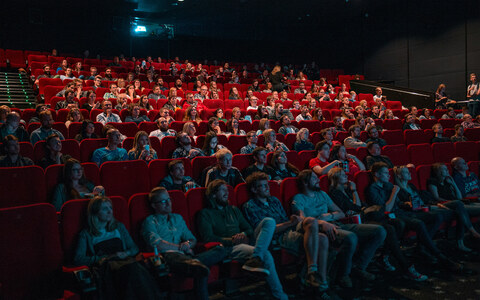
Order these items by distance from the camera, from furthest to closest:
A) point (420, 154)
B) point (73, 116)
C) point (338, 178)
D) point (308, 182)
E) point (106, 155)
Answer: point (420, 154)
point (73, 116)
point (106, 155)
point (338, 178)
point (308, 182)

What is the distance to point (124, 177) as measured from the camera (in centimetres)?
204

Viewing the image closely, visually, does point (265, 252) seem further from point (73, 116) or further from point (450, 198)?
point (73, 116)

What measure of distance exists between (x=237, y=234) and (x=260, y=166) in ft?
2.49

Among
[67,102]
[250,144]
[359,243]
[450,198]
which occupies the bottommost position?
[359,243]

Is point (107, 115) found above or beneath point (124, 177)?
above

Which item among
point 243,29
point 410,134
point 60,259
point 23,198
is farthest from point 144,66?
point 60,259

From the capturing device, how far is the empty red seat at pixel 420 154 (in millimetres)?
2991

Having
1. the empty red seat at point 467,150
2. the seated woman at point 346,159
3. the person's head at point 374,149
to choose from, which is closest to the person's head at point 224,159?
the seated woman at point 346,159

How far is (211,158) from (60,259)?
116cm

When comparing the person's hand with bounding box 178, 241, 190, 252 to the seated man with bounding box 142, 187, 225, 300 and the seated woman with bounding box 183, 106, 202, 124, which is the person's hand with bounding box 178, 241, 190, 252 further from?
the seated woman with bounding box 183, 106, 202, 124

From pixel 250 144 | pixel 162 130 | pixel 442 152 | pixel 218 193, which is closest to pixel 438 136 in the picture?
pixel 442 152

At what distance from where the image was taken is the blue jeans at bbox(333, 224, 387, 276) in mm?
1688

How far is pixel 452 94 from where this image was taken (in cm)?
595

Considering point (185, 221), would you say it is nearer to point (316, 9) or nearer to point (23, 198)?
point (23, 198)
